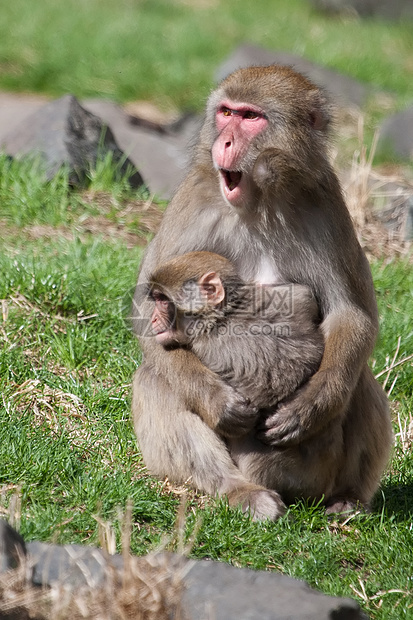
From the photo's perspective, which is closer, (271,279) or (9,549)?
(9,549)

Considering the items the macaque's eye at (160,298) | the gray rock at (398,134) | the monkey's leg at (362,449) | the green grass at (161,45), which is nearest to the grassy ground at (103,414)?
the monkey's leg at (362,449)

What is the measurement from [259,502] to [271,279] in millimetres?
1090

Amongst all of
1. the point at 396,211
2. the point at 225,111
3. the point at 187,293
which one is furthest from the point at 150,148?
the point at 187,293

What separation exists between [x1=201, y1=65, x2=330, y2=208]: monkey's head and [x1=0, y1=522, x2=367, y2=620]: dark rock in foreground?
5.99 ft

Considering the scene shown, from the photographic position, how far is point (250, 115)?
174 inches

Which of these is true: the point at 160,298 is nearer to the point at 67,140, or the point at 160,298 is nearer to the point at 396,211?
the point at 67,140

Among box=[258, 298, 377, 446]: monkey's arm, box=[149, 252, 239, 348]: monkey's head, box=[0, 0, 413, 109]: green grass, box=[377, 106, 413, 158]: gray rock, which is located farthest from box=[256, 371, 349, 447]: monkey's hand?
box=[0, 0, 413, 109]: green grass

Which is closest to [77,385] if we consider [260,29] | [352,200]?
[352,200]

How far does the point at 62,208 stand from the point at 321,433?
Result: 145 inches

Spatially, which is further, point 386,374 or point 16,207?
point 16,207

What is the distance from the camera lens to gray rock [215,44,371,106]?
12758 mm

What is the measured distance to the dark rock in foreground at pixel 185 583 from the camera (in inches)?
116

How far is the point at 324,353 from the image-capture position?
174 inches

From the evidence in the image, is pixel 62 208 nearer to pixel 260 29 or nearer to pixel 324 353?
pixel 324 353
